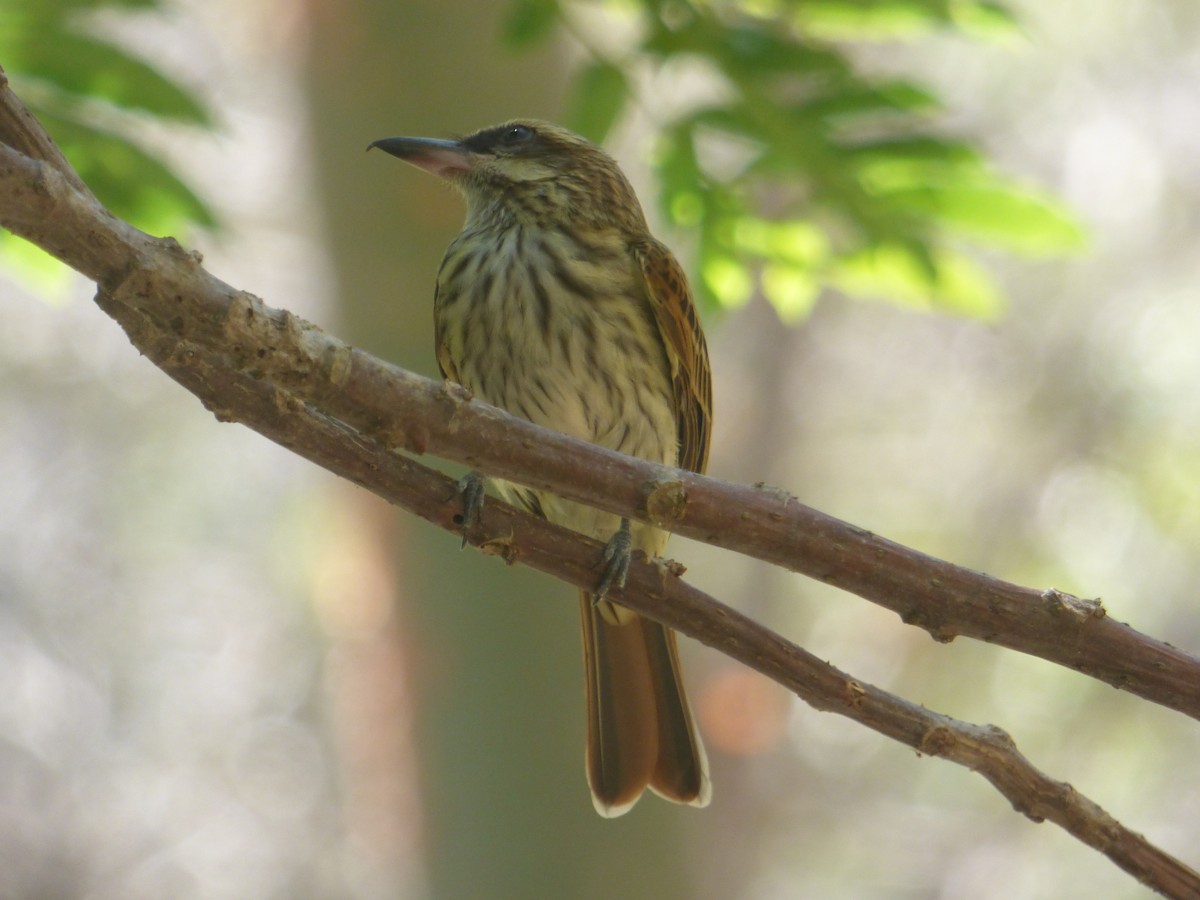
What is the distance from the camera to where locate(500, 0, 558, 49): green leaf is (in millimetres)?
3049

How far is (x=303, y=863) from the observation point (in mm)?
7496

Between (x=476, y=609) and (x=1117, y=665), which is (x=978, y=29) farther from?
(x=476, y=609)

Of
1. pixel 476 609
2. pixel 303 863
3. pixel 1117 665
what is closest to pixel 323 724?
pixel 303 863

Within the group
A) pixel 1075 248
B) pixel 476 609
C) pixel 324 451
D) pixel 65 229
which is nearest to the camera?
pixel 65 229

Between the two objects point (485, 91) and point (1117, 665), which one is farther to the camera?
point (485, 91)

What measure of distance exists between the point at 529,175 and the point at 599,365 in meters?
0.65

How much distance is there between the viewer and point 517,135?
3.61 m

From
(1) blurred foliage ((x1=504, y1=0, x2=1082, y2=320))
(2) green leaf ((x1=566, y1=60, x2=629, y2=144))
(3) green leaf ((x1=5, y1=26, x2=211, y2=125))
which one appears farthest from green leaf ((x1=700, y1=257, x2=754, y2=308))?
(3) green leaf ((x1=5, y1=26, x2=211, y2=125))

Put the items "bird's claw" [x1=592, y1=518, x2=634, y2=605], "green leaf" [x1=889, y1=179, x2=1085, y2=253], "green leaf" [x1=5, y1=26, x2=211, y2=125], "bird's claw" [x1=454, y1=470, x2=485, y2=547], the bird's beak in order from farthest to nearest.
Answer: the bird's beak → "green leaf" [x1=889, y1=179, x2=1085, y2=253] → "green leaf" [x1=5, y1=26, x2=211, y2=125] → "bird's claw" [x1=592, y1=518, x2=634, y2=605] → "bird's claw" [x1=454, y1=470, x2=485, y2=547]

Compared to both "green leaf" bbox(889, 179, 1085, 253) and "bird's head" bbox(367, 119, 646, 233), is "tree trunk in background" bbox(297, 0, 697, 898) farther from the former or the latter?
"green leaf" bbox(889, 179, 1085, 253)

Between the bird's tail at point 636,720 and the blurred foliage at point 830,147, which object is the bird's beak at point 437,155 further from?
the bird's tail at point 636,720

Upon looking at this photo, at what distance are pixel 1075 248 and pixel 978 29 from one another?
527 millimetres

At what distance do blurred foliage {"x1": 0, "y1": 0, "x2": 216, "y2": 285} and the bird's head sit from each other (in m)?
0.58

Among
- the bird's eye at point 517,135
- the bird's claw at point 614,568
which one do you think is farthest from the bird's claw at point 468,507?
the bird's eye at point 517,135
